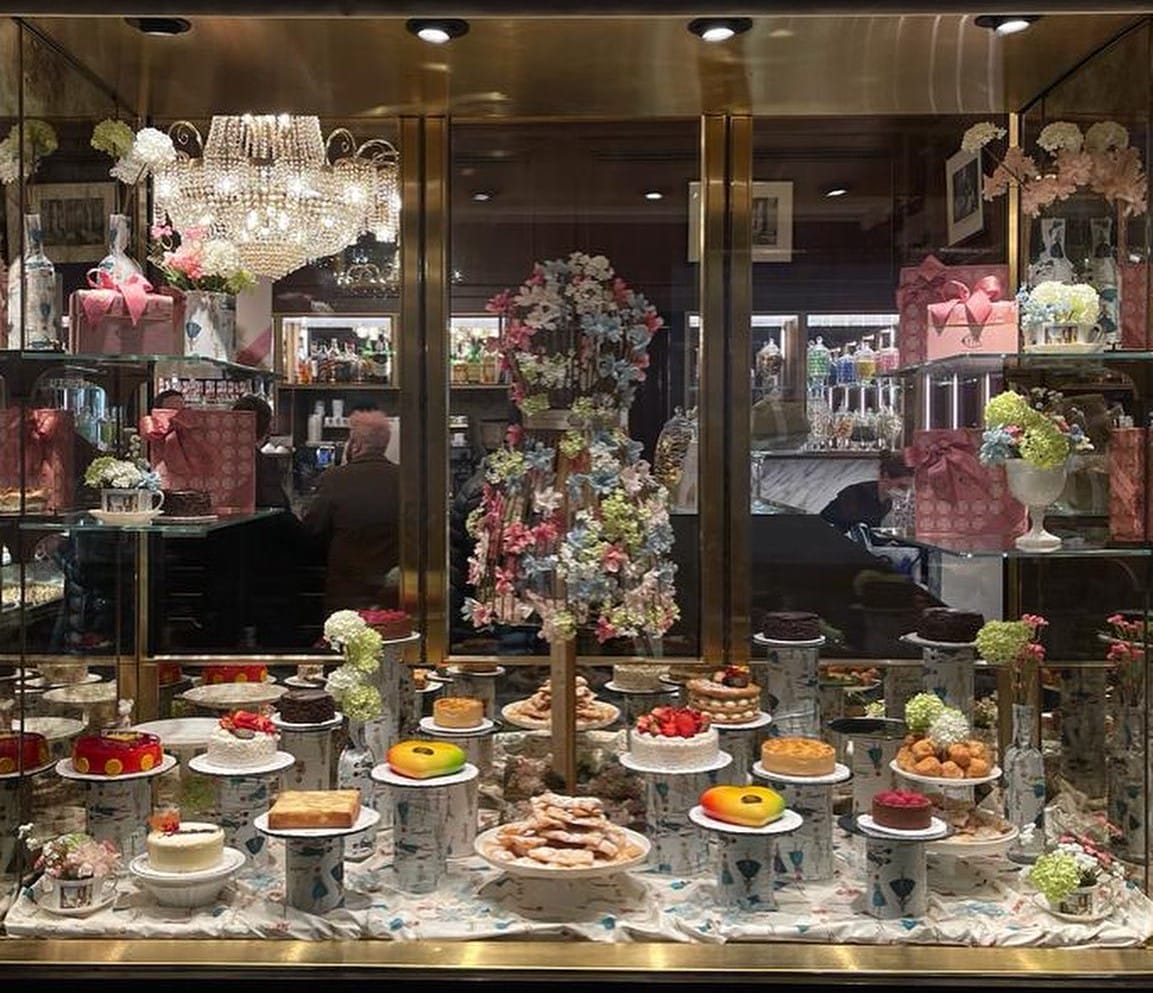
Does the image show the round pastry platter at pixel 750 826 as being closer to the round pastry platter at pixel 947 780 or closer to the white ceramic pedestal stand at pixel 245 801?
the round pastry platter at pixel 947 780

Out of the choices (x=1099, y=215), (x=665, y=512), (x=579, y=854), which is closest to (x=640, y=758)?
(x=579, y=854)

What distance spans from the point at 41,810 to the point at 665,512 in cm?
193

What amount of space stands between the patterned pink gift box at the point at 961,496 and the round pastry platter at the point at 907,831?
2.60ft

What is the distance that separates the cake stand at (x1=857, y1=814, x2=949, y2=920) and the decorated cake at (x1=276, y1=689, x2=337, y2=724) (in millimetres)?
1625

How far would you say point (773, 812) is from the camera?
3404 millimetres

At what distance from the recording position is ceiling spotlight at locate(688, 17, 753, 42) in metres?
3.26

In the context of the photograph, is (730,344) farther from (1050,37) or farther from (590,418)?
(1050,37)

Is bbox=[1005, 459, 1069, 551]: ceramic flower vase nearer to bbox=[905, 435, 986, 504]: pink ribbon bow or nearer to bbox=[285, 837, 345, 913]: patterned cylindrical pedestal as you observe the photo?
bbox=[905, 435, 986, 504]: pink ribbon bow

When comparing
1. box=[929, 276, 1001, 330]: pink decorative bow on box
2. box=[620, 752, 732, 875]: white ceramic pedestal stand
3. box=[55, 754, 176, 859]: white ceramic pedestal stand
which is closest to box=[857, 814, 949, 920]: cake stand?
box=[620, 752, 732, 875]: white ceramic pedestal stand

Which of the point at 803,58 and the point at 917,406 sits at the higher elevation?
the point at 803,58

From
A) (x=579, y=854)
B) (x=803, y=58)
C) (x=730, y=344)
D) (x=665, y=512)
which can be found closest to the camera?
(x=579, y=854)

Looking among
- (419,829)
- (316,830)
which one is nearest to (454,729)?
(419,829)

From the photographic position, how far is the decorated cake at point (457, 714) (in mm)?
4062

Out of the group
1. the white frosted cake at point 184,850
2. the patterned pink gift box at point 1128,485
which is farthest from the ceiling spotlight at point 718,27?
the white frosted cake at point 184,850
